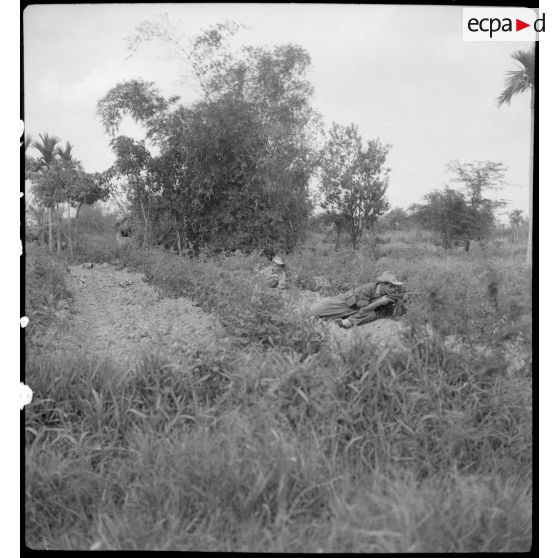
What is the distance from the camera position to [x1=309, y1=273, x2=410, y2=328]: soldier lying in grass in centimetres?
452

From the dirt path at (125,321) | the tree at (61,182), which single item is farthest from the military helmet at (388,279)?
the tree at (61,182)

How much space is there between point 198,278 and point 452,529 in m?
4.37

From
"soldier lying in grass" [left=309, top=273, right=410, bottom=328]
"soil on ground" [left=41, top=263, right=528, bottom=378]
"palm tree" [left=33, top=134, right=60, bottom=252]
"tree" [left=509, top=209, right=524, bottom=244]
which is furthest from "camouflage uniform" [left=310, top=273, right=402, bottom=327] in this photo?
"palm tree" [left=33, top=134, right=60, bottom=252]

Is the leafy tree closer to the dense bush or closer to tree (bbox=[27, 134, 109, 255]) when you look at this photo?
the dense bush

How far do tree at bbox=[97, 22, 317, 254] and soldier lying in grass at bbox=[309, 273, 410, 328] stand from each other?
3.94 feet

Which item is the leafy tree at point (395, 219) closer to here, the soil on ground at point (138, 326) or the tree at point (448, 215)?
the tree at point (448, 215)

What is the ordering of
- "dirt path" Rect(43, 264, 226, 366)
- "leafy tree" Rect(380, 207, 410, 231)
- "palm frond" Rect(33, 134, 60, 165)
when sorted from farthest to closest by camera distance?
"leafy tree" Rect(380, 207, 410, 231) → "dirt path" Rect(43, 264, 226, 366) → "palm frond" Rect(33, 134, 60, 165)

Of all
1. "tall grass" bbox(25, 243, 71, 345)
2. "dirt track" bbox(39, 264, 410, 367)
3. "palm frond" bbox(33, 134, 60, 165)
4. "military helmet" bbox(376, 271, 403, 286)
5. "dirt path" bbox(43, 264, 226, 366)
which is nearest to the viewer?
"palm frond" bbox(33, 134, 60, 165)

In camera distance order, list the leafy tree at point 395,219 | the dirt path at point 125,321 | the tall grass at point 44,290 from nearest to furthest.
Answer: the dirt path at point 125,321 → the tall grass at point 44,290 → the leafy tree at point 395,219

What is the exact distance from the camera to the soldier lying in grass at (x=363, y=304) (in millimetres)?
4520

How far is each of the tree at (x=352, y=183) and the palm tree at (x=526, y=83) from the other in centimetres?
168

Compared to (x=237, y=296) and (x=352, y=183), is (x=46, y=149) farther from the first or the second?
(x=352, y=183)

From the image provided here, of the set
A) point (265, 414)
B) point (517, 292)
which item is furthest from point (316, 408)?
point (517, 292)

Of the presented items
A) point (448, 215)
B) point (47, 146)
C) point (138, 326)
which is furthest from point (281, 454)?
point (448, 215)
